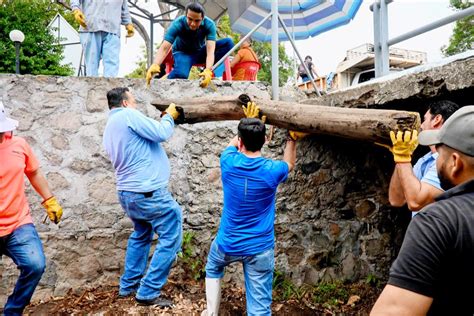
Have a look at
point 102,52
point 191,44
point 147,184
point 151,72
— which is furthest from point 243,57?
point 147,184

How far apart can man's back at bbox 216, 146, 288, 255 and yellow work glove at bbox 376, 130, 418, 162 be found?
79 cm

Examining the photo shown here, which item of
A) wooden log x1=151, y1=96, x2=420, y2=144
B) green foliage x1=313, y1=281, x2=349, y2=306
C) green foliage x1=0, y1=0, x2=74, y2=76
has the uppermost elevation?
green foliage x1=0, y1=0, x2=74, y2=76

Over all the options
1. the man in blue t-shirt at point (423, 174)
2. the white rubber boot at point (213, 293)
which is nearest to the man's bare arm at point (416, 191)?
the man in blue t-shirt at point (423, 174)

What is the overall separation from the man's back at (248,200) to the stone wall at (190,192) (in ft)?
3.84

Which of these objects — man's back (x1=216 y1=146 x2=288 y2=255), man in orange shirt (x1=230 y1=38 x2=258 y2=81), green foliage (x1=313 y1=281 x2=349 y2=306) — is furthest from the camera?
man in orange shirt (x1=230 y1=38 x2=258 y2=81)

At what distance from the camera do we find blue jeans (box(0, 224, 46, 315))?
2924mm

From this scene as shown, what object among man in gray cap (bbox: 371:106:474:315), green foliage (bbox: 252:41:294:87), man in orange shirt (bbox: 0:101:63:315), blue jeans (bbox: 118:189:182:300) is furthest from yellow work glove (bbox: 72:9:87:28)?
green foliage (bbox: 252:41:294:87)

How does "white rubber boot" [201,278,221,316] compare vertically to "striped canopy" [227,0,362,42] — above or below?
below

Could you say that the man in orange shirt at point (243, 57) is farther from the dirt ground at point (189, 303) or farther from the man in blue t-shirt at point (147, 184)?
the dirt ground at point (189, 303)

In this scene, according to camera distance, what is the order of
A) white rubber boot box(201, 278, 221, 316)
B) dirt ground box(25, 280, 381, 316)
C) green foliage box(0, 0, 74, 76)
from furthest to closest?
green foliage box(0, 0, 74, 76) < dirt ground box(25, 280, 381, 316) < white rubber boot box(201, 278, 221, 316)

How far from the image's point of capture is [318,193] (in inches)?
168

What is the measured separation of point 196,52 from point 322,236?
2350 mm

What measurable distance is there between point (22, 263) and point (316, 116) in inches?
91.3

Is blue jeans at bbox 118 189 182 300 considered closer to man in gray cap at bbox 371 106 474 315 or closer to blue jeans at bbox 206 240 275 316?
blue jeans at bbox 206 240 275 316
